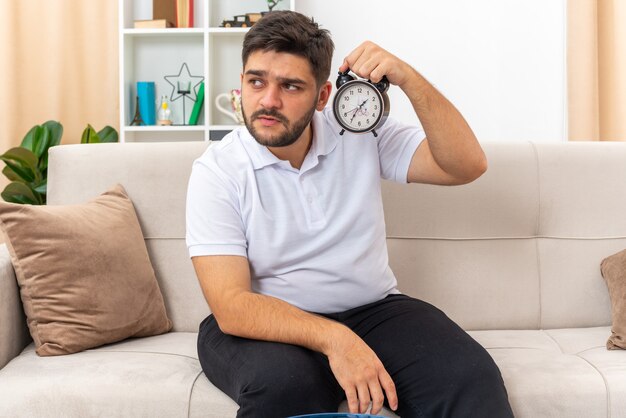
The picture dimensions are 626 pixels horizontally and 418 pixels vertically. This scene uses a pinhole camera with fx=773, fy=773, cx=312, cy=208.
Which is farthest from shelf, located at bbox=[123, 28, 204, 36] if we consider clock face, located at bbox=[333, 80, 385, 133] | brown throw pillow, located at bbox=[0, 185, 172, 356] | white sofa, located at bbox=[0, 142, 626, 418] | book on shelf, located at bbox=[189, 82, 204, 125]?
clock face, located at bbox=[333, 80, 385, 133]

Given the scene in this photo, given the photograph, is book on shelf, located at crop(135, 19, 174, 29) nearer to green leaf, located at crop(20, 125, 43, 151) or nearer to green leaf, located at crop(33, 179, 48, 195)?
green leaf, located at crop(20, 125, 43, 151)

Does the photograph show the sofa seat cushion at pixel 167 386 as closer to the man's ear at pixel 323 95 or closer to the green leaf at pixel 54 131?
the man's ear at pixel 323 95

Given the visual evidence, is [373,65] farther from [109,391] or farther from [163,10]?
[163,10]

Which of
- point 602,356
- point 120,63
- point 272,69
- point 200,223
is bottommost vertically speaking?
point 602,356

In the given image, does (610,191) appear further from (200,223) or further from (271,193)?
(200,223)

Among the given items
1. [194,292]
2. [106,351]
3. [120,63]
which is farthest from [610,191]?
[120,63]

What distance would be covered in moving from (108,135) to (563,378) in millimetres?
2546

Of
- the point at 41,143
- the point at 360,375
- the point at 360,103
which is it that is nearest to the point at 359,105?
the point at 360,103

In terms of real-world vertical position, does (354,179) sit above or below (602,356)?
above

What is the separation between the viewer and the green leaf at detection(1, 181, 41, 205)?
317 cm

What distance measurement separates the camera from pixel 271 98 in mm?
1639

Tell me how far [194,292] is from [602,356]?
1.00 metres

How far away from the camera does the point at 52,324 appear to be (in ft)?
5.72

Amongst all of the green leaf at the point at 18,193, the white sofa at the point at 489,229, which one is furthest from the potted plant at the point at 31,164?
the white sofa at the point at 489,229
